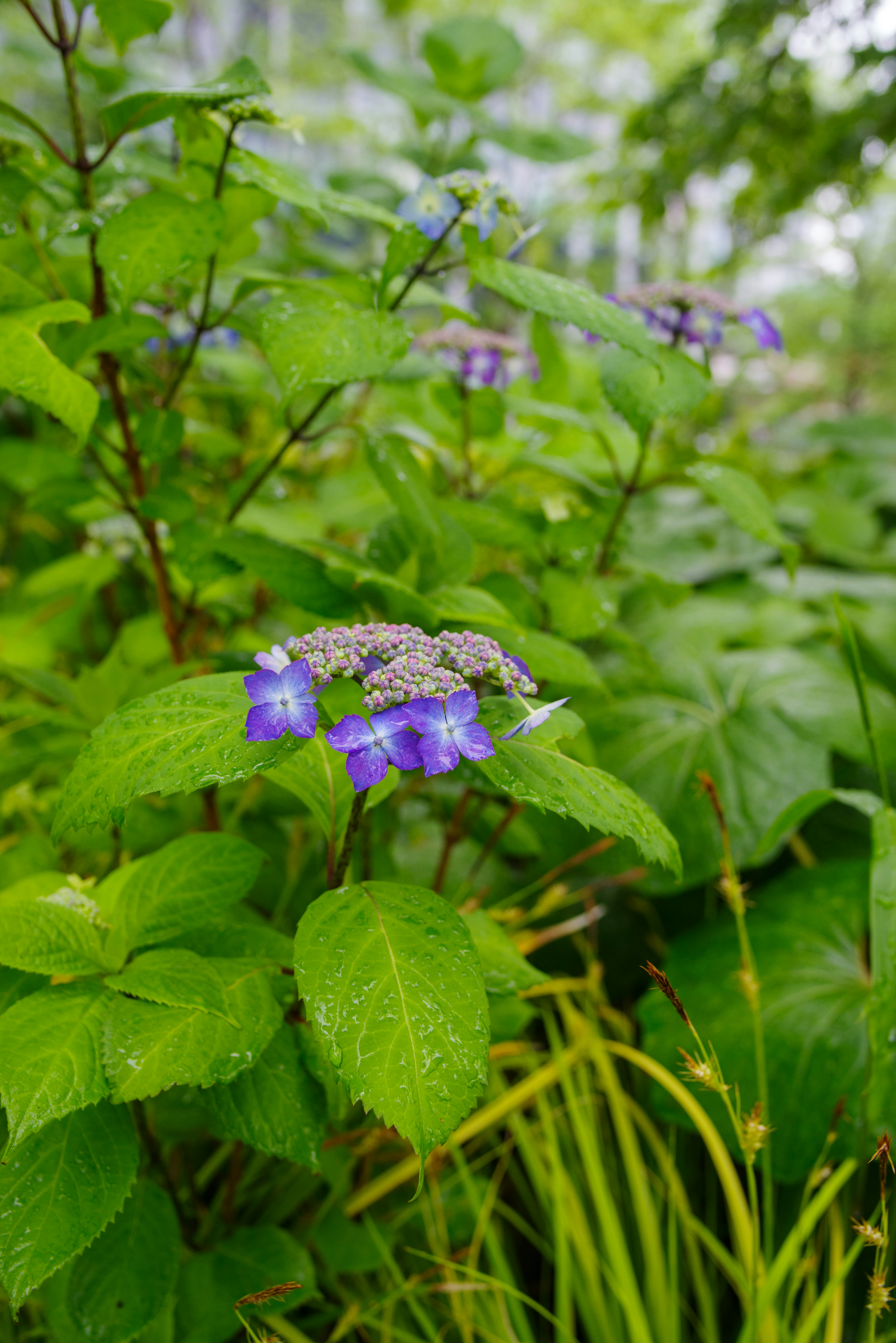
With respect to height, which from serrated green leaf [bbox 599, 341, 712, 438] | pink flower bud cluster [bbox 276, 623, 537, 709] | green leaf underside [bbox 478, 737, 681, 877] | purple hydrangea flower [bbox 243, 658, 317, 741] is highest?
serrated green leaf [bbox 599, 341, 712, 438]

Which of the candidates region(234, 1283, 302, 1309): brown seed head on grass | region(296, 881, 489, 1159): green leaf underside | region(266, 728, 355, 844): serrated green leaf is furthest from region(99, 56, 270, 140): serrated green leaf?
region(234, 1283, 302, 1309): brown seed head on grass

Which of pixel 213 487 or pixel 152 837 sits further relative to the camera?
pixel 213 487

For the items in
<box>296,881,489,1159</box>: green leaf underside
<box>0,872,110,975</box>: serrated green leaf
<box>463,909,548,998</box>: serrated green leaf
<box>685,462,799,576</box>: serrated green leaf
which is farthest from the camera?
<box>685,462,799,576</box>: serrated green leaf

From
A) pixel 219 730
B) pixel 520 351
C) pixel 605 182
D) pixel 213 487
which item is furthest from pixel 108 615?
pixel 605 182

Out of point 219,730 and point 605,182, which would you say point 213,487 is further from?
point 605,182

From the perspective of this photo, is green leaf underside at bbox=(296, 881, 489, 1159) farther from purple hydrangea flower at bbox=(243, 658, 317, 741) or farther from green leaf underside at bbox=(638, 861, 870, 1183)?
green leaf underside at bbox=(638, 861, 870, 1183)

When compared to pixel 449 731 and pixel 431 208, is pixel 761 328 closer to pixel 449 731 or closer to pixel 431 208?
pixel 431 208

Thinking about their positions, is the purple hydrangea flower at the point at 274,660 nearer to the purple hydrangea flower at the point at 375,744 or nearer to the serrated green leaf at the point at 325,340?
the purple hydrangea flower at the point at 375,744
